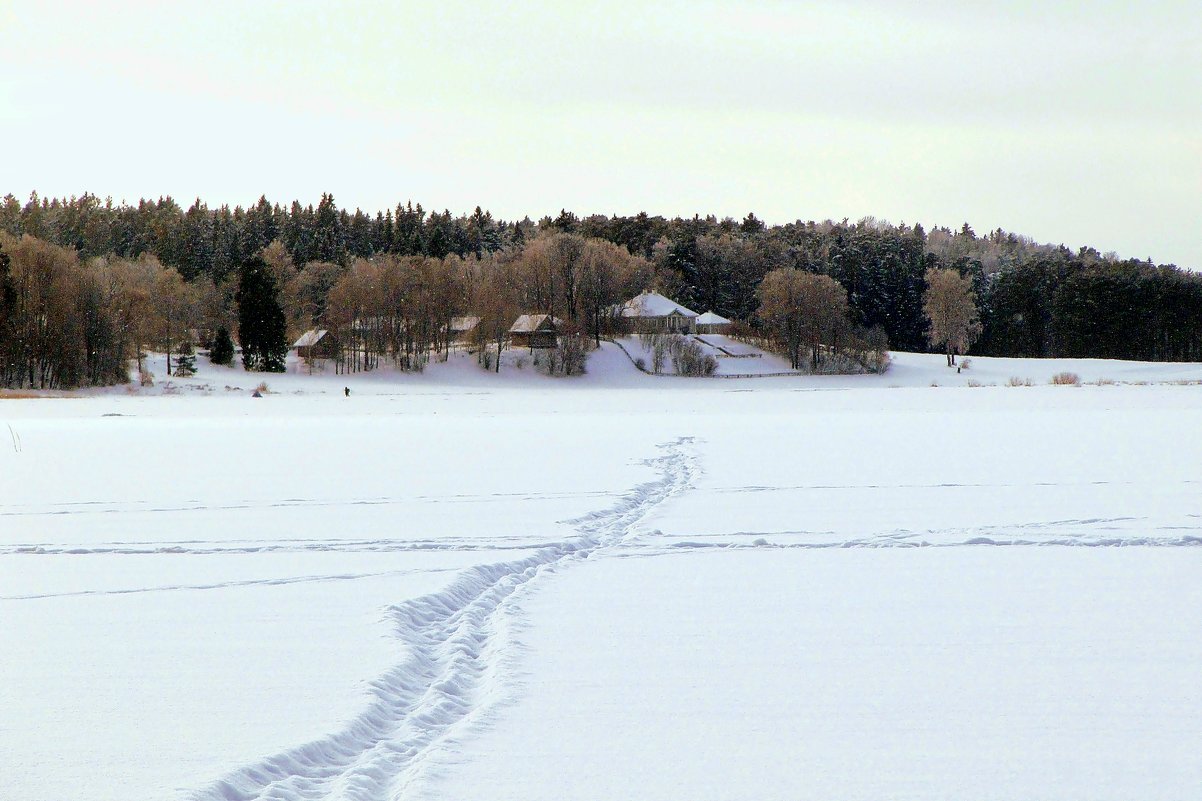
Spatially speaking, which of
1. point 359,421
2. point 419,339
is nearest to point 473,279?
point 419,339

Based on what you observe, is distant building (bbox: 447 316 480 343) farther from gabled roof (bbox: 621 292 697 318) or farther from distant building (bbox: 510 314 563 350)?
gabled roof (bbox: 621 292 697 318)

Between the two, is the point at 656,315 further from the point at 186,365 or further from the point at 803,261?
the point at 186,365

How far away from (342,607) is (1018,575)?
5.53 m

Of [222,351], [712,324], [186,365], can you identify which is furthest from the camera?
[712,324]

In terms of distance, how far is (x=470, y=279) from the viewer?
86688 mm

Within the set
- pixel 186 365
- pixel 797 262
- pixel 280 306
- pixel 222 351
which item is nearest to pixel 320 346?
pixel 280 306

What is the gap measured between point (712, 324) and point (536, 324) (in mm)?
16990

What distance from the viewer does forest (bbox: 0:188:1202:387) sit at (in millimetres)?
61250

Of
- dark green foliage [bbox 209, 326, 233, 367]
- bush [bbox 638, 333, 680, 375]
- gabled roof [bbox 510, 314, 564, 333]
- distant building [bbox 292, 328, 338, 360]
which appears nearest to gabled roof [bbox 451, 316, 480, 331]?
gabled roof [bbox 510, 314, 564, 333]

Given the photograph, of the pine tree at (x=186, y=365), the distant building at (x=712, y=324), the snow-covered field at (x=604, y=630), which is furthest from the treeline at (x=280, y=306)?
the snow-covered field at (x=604, y=630)

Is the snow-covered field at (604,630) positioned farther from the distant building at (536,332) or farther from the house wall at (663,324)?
the house wall at (663,324)

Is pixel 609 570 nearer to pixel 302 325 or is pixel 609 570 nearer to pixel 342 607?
pixel 342 607

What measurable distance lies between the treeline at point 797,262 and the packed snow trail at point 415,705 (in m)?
77.7

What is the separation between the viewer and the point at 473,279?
8700 centimetres
